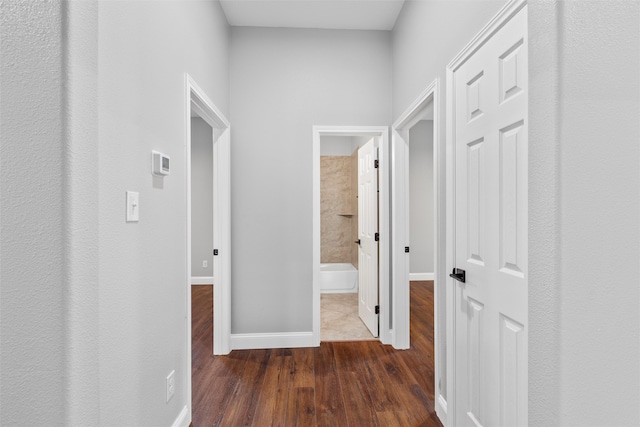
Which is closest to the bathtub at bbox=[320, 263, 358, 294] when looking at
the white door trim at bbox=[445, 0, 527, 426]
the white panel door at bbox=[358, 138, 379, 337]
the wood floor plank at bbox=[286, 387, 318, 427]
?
the white panel door at bbox=[358, 138, 379, 337]

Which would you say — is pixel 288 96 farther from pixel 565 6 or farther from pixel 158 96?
pixel 565 6

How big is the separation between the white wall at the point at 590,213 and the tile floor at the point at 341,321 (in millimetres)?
2394

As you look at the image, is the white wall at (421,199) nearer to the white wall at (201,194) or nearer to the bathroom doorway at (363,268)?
Answer: the bathroom doorway at (363,268)

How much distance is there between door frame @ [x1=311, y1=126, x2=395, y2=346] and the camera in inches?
118

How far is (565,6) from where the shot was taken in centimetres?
90

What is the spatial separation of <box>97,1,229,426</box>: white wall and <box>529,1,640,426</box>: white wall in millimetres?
1450

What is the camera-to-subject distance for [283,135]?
3021 mm

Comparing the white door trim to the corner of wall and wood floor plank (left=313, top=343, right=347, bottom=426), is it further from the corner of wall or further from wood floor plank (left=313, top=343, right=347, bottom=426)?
the corner of wall

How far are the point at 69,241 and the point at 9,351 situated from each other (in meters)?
0.33

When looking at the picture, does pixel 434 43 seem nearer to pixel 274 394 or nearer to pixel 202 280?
pixel 274 394

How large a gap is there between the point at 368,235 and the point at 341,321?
1.09 metres

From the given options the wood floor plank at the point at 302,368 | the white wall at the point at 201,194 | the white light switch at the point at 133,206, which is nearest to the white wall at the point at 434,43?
the wood floor plank at the point at 302,368

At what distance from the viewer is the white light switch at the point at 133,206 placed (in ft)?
4.16

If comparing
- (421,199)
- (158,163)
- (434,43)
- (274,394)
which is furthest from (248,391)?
(421,199)
